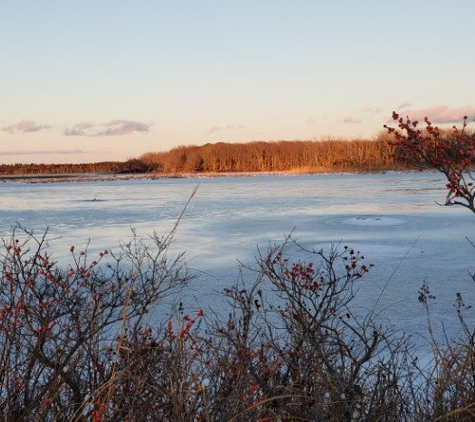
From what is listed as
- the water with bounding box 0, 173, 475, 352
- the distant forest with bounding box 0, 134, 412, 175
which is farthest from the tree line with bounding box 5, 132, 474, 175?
the water with bounding box 0, 173, 475, 352

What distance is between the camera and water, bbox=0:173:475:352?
7.95 m

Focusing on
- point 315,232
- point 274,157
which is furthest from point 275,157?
point 315,232

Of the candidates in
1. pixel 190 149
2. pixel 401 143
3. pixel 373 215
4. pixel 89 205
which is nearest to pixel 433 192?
pixel 373 215

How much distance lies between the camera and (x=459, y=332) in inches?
235

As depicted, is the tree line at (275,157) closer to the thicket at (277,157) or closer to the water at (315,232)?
the thicket at (277,157)

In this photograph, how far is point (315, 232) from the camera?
14.5 meters

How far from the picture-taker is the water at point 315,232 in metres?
7.95

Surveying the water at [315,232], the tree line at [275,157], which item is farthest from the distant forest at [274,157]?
the water at [315,232]

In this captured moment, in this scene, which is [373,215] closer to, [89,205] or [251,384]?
[89,205]

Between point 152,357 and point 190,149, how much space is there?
71908 millimetres

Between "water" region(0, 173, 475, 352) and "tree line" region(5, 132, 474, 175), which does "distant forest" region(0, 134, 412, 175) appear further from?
"water" region(0, 173, 475, 352)

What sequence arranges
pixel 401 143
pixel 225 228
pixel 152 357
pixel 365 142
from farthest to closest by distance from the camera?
pixel 365 142
pixel 225 228
pixel 152 357
pixel 401 143

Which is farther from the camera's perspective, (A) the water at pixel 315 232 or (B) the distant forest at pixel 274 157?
(B) the distant forest at pixel 274 157

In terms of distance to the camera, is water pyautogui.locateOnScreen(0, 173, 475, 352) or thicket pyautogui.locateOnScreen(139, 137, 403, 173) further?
thicket pyautogui.locateOnScreen(139, 137, 403, 173)
